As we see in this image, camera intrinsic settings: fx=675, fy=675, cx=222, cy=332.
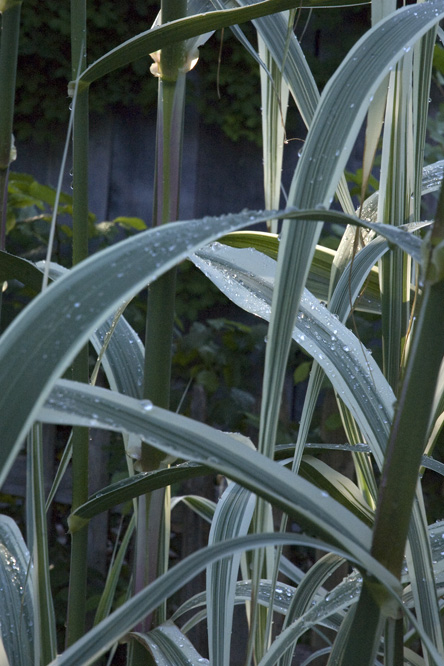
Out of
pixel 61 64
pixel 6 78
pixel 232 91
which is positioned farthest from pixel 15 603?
pixel 61 64

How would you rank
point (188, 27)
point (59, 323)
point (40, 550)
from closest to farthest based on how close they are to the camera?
point (59, 323) → point (188, 27) → point (40, 550)

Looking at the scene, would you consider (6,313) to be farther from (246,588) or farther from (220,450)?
(220,450)

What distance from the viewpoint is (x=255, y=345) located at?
244cm

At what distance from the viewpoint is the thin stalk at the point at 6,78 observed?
450 millimetres

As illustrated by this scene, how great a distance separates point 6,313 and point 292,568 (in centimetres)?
163

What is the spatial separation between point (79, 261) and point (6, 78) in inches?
5.4

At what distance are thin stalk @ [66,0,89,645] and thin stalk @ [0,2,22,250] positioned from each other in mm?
39

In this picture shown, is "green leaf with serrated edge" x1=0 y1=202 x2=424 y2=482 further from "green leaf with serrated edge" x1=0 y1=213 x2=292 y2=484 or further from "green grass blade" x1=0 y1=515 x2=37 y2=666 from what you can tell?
"green grass blade" x1=0 y1=515 x2=37 y2=666

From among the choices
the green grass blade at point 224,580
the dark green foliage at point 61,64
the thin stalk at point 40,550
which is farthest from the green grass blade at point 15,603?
the dark green foliage at point 61,64

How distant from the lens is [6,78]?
47cm

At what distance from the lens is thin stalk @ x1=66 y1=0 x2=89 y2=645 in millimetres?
447

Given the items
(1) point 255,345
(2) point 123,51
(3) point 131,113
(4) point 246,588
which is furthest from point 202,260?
(3) point 131,113

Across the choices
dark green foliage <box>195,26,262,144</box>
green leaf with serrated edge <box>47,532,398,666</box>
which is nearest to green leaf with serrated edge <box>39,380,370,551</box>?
green leaf with serrated edge <box>47,532,398,666</box>

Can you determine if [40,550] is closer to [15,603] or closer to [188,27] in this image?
[15,603]
